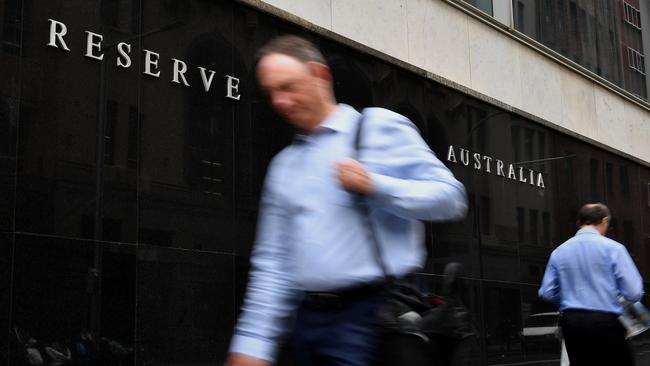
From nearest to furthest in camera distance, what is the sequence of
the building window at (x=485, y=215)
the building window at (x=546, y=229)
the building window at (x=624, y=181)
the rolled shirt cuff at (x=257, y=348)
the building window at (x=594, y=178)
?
the rolled shirt cuff at (x=257, y=348)
the building window at (x=485, y=215)
the building window at (x=546, y=229)
the building window at (x=594, y=178)
the building window at (x=624, y=181)

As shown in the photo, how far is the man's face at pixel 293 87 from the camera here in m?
2.66

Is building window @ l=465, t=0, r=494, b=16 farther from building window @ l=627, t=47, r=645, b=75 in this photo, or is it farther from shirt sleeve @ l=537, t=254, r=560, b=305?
shirt sleeve @ l=537, t=254, r=560, b=305

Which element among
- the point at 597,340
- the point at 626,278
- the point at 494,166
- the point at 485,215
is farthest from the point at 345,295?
the point at 494,166

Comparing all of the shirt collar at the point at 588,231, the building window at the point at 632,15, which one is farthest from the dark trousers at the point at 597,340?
the building window at the point at 632,15

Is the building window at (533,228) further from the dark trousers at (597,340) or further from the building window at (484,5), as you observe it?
the dark trousers at (597,340)

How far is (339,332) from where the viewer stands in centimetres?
253

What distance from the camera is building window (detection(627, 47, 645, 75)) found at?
20.7 meters

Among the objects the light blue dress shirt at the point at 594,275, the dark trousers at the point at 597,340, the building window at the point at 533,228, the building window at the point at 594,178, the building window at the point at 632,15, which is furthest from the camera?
the building window at the point at 632,15

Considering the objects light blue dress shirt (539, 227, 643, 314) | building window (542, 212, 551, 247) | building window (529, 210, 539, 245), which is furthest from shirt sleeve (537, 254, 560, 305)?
building window (542, 212, 551, 247)

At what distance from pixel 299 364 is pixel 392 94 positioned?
9.91m

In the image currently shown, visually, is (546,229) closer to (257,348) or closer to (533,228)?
(533,228)

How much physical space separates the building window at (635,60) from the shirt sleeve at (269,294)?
19209mm

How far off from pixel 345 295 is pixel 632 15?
2028cm

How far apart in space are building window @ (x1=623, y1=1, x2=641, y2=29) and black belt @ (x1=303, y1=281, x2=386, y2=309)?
1974cm
